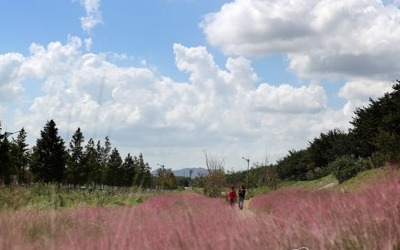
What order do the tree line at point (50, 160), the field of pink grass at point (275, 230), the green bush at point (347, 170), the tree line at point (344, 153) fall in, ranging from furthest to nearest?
the tree line at point (50, 160), the green bush at point (347, 170), the tree line at point (344, 153), the field of pink grass at point (275, 230)

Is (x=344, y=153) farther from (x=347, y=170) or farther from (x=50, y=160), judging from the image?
(x=50, y=160)

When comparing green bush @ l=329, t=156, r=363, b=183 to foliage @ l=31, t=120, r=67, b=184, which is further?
foliage @ l=31, t=120, r=67, b=184

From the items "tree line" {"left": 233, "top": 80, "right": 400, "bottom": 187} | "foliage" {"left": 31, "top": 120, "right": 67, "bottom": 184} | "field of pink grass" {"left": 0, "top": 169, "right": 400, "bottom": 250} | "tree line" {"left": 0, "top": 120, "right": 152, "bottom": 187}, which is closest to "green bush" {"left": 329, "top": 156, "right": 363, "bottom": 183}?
"tree line" {"left": 233, "top": 80, "right": 400, "bottom": 187}

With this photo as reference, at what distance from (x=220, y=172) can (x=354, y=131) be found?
31.4 meters

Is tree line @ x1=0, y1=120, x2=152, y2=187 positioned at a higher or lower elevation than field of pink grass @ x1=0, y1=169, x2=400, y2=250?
higher

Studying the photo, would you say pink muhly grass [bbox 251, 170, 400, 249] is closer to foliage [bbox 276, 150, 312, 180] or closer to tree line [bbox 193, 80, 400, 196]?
tree line [bbox 193, 80, 400, 196]

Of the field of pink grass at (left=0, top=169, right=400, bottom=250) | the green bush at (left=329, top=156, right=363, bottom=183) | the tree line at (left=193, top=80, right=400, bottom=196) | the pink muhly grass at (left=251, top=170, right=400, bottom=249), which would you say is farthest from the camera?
→ the green bush at (left=329, top=156, right=363, bottom=183)

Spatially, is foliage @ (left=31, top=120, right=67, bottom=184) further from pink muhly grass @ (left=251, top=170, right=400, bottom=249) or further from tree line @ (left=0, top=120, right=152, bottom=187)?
pink muhly grass @ (left=251, top=170, right=400, bottom=249)

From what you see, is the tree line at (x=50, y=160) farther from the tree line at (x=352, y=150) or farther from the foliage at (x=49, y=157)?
the tree line at (x=352, y=150)

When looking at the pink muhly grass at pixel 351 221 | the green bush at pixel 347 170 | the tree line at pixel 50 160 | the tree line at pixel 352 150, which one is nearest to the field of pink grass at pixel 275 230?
the pink muhly grass at pixel 351 221

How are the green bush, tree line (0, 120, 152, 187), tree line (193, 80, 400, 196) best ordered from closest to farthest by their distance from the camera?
tree line (193, 80, 400, 196) < the green bush < tree line (0, 120, 152, 187)

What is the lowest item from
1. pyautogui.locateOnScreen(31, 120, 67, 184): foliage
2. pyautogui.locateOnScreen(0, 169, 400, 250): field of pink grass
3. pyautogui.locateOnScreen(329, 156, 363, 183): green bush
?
pyautogui.locateOnScreen(0, 169, 400, 250): field of pink grass

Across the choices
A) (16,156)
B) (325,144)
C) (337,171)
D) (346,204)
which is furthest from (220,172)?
(325,144)

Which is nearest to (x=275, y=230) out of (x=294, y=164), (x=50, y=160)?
(x=50, y=160)
